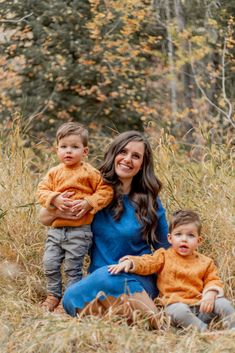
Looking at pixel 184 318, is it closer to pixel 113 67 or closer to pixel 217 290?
pixel 217 290

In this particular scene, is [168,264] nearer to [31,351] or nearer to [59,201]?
[59,201]

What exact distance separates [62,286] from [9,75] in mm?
6573

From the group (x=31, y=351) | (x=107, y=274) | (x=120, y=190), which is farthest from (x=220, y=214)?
(x=31, y=351)

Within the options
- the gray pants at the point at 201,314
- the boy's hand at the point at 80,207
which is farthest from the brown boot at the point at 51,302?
the gray pants at the point at 201,314

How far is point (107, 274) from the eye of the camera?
5.19 m

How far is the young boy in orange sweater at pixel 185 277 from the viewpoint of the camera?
5.13m

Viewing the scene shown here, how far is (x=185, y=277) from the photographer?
5.29m

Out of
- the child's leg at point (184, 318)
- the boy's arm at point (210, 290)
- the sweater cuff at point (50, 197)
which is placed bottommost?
→ the child's leg at point (184, 318)

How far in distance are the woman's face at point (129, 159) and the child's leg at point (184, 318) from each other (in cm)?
91

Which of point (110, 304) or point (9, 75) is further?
point (9, 75)

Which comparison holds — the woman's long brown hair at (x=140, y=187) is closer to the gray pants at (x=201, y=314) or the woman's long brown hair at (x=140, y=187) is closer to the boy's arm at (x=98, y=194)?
the boy's arm at (x=98, y=194)

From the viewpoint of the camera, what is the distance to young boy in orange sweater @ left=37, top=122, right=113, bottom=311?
545 centimetres

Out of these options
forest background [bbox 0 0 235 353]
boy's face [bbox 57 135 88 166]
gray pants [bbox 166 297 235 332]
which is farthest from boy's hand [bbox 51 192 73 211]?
forest background [bbox 0 0 235 353]

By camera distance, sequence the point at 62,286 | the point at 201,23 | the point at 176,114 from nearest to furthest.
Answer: the point at 62,286 < the point at 176,114 < the point at 201,23
